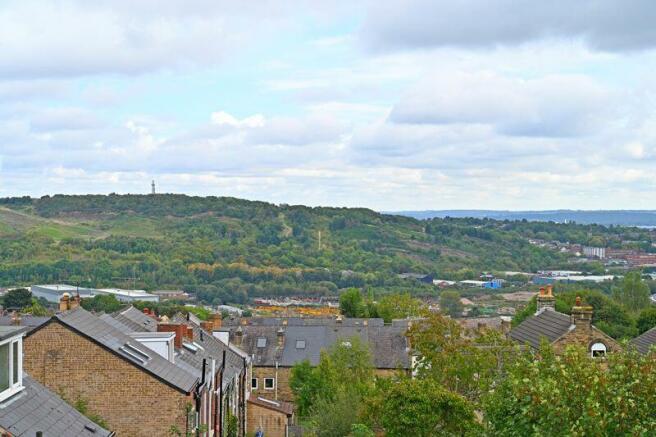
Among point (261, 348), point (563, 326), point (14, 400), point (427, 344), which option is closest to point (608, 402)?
point (14, 400)

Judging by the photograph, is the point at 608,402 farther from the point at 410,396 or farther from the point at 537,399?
the point at 410,396

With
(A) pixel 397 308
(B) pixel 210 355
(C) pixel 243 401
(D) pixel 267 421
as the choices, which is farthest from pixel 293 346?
(A) pixel 397 308

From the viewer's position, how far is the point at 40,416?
23156mm

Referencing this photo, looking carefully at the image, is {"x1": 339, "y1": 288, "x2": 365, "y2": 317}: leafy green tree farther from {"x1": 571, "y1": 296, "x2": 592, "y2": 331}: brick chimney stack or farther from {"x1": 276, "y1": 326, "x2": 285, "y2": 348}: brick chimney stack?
{"x1": 571, "y1": 296, "x2": 592, "y2": 331}: brick chimney stack

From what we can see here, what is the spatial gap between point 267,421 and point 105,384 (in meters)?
23.8

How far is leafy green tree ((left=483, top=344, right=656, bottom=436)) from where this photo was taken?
2252 centimetres

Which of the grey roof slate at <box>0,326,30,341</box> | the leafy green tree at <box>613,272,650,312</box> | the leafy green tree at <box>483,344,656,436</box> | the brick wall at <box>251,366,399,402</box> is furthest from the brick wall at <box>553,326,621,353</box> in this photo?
the leafy green tree at <box>613,272,650,312</box>

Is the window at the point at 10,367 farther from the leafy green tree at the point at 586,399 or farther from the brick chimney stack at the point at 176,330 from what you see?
the brick chimney stack at the point at 176,330

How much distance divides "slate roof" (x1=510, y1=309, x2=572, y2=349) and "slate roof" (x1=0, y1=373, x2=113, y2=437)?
2861 cm

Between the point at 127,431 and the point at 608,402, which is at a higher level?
the point at 608,402

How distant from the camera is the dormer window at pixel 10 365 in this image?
21.9m

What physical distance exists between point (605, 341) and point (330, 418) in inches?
530

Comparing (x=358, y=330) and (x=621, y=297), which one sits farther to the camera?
(x=621, y=297)

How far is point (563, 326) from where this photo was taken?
2072 inches
